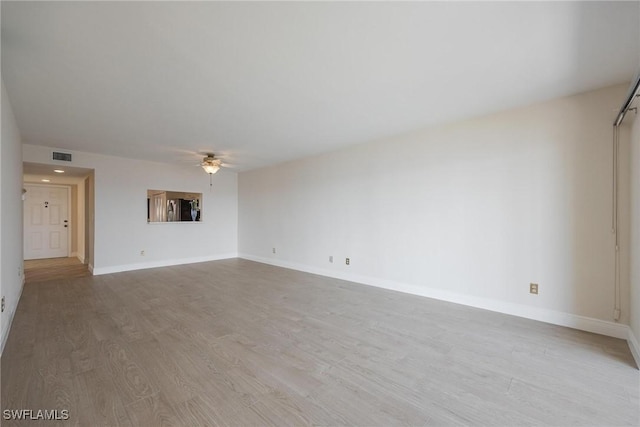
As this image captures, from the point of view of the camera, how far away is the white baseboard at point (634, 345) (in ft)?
7.13

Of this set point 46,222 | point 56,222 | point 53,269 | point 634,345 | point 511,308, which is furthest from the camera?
point 56,222

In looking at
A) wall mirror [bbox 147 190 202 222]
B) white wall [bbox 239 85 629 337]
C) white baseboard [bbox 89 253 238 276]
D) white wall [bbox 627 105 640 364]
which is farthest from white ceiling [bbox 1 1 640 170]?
white baseboard [bbox 89 253 238 276]

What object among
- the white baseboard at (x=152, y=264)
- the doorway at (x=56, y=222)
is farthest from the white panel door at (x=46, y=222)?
the white baseboard at (x=152, y=264)

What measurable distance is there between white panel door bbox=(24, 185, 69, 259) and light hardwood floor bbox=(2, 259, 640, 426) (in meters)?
5.17

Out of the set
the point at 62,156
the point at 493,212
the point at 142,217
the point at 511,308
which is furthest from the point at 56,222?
the point at 511,308

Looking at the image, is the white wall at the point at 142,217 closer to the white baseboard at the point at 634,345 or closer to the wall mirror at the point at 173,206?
the wall mirror at the point at 173,206

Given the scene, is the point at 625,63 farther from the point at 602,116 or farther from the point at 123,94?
the point at 123,94

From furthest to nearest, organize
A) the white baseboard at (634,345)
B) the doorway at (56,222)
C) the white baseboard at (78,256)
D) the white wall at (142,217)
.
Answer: the white baseboard at (78,256) < the doorway at (56,222) < the white wall at (142,217) < the white baseboard at (634,345)

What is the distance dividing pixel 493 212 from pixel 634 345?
64.8 inches

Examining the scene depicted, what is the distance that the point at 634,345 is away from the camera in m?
2.31

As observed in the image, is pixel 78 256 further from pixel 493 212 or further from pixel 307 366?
pixel 493 212

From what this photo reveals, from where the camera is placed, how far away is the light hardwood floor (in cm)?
162

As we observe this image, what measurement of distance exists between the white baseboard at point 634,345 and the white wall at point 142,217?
738cm

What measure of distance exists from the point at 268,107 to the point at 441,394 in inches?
122
